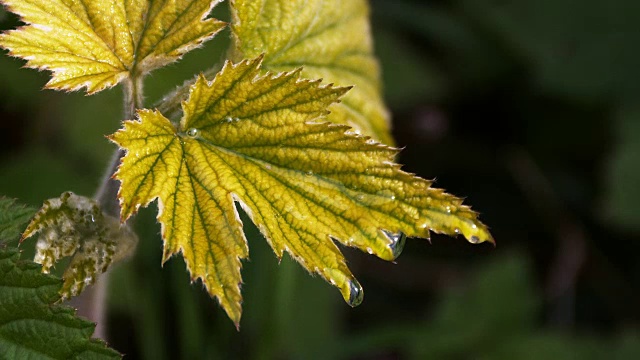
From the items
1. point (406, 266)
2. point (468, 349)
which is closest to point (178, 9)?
point (468, 349)

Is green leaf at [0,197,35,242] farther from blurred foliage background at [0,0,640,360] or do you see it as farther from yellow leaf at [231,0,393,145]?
blurred foliage background at [0,0,640,360]

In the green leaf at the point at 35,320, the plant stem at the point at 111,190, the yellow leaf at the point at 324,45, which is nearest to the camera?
the green leaf at the point at 35,320

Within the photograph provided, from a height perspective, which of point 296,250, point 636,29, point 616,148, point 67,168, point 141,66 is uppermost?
point 141,66

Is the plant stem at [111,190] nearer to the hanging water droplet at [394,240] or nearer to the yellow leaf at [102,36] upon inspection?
the yellow leaf at [102,36]

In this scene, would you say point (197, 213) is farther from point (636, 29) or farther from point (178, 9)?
point (636, 29)

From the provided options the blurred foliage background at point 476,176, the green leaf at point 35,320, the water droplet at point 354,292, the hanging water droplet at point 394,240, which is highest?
the green leaf at point 35,320

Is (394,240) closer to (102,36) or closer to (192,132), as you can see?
(192,132)

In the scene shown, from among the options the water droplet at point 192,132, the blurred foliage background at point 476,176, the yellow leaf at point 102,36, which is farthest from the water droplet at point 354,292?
the blurred foliage background at point 476,176

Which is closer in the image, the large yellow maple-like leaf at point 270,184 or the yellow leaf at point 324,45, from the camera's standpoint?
the large yellow maple-like leaf at point 270,184
